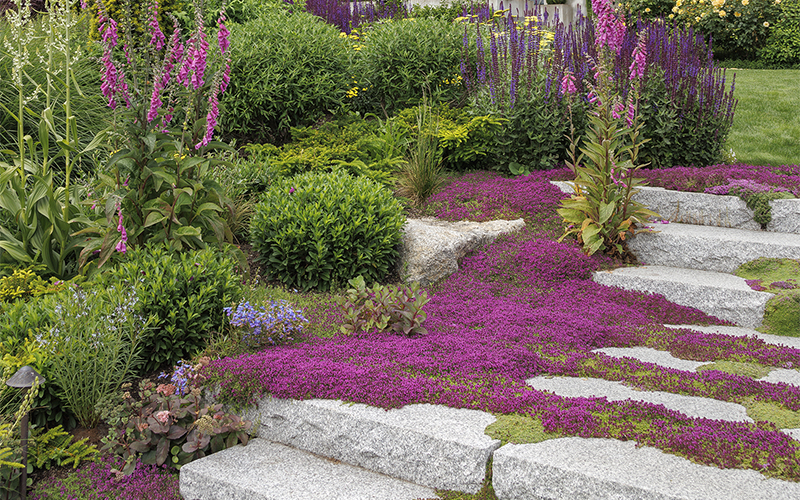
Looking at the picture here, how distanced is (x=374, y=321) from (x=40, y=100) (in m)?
4.41

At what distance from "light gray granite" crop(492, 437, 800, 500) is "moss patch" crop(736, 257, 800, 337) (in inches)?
84.4

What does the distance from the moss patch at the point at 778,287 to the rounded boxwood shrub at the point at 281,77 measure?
14.9ft

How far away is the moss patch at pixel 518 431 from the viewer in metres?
2.64

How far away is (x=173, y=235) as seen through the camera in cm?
402

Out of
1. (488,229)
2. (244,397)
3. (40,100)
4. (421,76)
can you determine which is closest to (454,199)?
(488,229)

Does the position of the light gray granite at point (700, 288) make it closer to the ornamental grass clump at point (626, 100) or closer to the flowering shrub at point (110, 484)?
the ornamental grass clump at point (626, 100)

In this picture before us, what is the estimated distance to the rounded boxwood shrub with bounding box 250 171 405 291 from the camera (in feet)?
15.2

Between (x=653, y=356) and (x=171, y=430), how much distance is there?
2.69 meters

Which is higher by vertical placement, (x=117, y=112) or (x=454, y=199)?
(x=117, y=112)

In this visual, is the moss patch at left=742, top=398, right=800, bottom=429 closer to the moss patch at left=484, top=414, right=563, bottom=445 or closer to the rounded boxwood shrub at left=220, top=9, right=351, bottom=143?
the moss patch at left=484, top=414, right=563, bottom=445

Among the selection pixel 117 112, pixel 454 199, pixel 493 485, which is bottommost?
pixel 493 485

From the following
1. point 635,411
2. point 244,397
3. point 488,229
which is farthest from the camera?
point 488,229

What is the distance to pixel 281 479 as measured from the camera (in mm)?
2816

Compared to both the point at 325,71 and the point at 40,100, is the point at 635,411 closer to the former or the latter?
the point at 325,71
